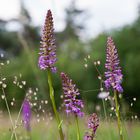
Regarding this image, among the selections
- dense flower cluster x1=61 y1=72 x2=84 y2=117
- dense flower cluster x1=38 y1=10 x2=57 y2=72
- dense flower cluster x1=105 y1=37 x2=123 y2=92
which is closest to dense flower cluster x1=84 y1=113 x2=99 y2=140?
dense flower cluster x1=61 y1=72 x2=84 y2=117

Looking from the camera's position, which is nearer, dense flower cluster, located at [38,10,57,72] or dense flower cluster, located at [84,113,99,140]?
dense flower cluster, located at [84,113,99,140]

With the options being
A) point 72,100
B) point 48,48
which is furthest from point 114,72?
point 48,48

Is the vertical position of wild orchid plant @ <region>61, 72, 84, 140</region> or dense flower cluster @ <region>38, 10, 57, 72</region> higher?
dense flower cluster @ <region>38, 10, 57, 72</region>

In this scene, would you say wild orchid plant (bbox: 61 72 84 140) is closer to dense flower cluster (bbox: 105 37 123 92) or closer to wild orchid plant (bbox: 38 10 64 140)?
wild orchid plant (bbox: 38 10 64 140)

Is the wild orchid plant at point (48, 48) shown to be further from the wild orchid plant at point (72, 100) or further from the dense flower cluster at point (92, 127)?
the dense flower cluster at point (92, 127)

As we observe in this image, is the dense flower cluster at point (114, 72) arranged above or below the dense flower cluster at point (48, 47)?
below

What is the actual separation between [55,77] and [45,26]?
32292 mm

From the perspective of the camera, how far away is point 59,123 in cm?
334

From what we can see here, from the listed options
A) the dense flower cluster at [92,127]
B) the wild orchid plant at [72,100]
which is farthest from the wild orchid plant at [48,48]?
the dense flower cluster at [92,127]

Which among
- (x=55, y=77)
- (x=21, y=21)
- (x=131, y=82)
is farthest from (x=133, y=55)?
(x=21, y=21)

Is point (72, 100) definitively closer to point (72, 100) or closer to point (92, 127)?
point (72, 100)

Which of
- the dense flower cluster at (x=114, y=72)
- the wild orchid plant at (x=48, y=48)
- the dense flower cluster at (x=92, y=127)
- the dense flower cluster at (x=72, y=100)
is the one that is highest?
the wild orchid plant at (x=48, y=48)

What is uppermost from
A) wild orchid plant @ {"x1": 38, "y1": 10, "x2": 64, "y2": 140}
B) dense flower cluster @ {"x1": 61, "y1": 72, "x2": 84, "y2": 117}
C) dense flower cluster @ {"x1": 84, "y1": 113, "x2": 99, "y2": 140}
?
wild orchid plant @ {"x1": 38, "y1": 10, "x2": 64, "y2": 140}

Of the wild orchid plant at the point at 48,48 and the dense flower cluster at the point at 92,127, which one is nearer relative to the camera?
the dense flower cluster at the point at 92,127
